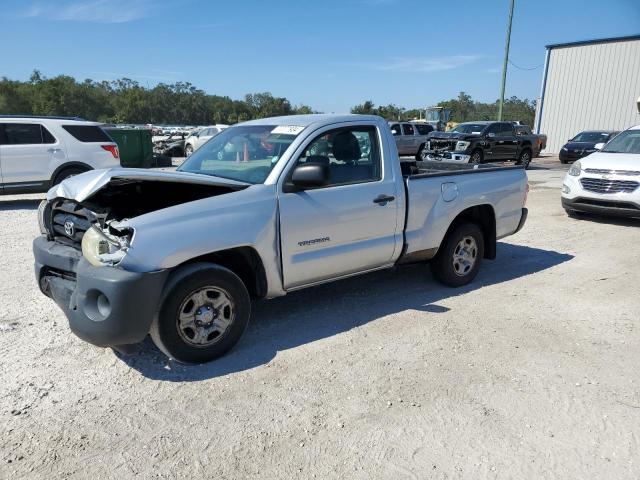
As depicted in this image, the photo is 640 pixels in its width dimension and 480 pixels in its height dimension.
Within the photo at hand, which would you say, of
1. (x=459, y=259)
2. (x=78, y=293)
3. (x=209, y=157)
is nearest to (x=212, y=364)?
(x=78, y=293)

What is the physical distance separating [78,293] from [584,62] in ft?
111

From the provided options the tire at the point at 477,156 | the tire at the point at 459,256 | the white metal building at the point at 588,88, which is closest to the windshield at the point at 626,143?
the tire at the point at 459,256

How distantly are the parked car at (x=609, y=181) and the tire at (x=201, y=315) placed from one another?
7.36 metres

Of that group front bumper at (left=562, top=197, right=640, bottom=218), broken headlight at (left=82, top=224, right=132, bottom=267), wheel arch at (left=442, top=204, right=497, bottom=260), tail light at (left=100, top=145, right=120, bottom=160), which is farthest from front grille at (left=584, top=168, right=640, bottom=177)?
tail light at (left=100, top=145, right=120, bottom=160)

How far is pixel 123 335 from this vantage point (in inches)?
126

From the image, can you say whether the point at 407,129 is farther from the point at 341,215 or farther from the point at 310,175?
the point at 310,175

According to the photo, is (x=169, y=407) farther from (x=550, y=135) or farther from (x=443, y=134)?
(x=550, y=135)

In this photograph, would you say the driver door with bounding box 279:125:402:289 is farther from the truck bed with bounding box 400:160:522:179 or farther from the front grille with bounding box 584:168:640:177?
the front grille with bounding box 584:168:640:177

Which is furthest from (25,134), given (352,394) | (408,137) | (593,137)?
(593,137)

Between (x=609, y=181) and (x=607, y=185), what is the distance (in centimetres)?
8

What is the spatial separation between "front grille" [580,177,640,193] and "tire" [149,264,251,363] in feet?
24.3

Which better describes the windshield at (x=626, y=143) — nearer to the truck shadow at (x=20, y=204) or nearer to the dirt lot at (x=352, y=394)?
the dirt lot at (x=352, y=394)

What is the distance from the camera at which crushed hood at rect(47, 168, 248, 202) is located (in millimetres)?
3396

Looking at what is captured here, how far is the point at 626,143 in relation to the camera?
9.40m
